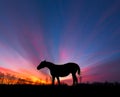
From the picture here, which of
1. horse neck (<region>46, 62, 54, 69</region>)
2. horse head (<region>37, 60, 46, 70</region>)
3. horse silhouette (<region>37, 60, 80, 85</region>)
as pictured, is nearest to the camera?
horse silhouette (<region>37, 60, 80, 85</region>)

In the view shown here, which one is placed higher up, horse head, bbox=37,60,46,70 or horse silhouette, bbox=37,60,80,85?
horse head, bbox=37,60,46,70

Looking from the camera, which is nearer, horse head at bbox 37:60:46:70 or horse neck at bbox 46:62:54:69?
horse neck at bbox 46:62:54:69

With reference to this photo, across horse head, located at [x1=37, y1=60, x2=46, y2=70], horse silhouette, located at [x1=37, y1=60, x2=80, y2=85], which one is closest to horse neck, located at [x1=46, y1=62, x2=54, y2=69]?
horse silhouette, located at [x1=37, y1=60, x2=80, y2=85]

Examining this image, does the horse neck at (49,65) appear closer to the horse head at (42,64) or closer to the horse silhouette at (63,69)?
the horse silhouette at (63,69)

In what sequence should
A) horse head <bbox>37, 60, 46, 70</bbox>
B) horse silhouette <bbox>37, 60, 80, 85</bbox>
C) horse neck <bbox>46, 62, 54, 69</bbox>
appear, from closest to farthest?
horse silhouette <bbox>37, 60, 80, 85</bbox> < horse neck <bbox>46, 62, 54, 69</bbox> < horse head <bbox>37, 60, 46, 70</bbox>

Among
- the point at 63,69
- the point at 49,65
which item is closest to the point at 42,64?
the point at 49,65

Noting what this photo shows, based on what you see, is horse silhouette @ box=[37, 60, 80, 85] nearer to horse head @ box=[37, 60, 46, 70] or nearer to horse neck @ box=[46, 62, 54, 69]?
horse neck @ box=[46, 62, 54, 69]

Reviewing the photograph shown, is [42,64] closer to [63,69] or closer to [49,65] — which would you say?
[49,65]

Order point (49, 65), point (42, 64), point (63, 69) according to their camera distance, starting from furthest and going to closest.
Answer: point (42, 64)
point (49, 65)
point (63, 69)

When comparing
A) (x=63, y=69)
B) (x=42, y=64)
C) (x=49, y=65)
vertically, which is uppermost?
(x=42, y=64)
